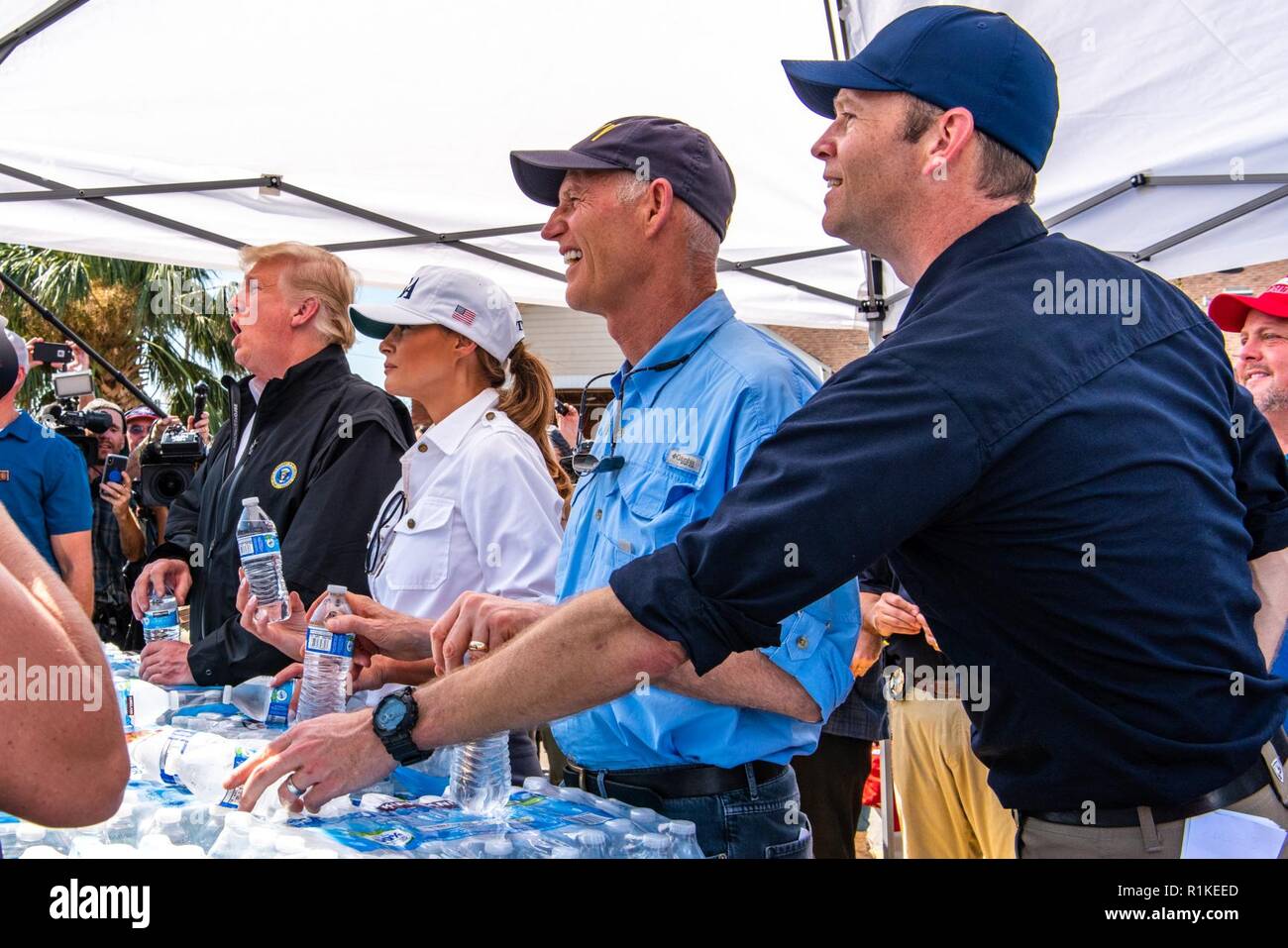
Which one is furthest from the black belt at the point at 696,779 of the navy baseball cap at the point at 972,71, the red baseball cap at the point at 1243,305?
the red baseball cap at the point at 1243,305

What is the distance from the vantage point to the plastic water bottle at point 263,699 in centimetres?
269

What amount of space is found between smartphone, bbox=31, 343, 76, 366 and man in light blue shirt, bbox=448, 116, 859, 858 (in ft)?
14.8

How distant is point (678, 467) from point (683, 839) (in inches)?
26.4

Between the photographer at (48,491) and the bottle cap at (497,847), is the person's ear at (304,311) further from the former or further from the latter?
the bottle cap at (497,847)

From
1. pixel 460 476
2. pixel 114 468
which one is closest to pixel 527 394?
pixel 460 476

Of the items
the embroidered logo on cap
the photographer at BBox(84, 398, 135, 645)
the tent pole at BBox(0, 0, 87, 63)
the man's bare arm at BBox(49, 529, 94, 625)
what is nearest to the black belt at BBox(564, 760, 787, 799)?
the embroidered logo on cap

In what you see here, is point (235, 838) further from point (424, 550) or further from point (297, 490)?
point (297, 490)

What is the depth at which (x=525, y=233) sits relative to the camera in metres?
5.70

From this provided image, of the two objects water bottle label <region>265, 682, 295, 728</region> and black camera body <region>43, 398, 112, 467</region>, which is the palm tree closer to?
black camera body <region>43, 398, 112, 467</region>

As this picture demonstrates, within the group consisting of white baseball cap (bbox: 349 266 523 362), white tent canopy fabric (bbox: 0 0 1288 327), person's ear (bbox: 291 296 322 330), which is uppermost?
white tent canopy fabric (bbox: 0 0 1288 327)

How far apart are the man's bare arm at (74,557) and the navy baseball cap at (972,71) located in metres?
3.94

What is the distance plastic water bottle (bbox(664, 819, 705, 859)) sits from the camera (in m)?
1.85

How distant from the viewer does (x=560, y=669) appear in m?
1.44
